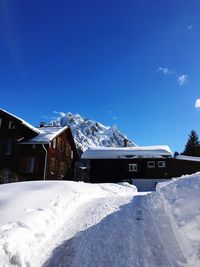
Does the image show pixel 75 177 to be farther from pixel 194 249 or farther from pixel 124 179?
pixel 194 249

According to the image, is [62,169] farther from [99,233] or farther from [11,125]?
[99,233]

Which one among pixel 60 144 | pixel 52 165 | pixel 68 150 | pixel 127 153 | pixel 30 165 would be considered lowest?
pixel 30 165

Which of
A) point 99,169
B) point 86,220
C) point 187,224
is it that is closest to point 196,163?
point 99,169

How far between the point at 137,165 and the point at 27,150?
12988 mm

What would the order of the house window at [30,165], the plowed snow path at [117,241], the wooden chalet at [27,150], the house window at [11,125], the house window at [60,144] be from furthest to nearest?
1. the house window at [60,144]
2. the house window at [11,125]
3. the house window at [30,165]
4. the wooden chalet at [27,150]
5. the plowed snow path at [117,241]

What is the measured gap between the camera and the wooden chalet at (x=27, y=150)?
30.1 metres

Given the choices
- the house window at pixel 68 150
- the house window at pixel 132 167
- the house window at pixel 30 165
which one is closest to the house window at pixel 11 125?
the house window at pixel 30 165

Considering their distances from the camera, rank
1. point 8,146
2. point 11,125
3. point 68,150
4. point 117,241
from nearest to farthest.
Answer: point 117,241, point 8,146, point 11,125, point 68,150

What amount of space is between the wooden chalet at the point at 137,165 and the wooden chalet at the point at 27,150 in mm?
4888

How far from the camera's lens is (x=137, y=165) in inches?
1383

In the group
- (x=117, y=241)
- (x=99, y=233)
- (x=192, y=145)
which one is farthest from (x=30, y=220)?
(x=192, y=145)

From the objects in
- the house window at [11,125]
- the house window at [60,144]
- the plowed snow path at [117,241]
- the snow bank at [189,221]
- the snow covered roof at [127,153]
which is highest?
the house window at [11,125]

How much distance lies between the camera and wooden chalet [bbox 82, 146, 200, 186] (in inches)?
1362

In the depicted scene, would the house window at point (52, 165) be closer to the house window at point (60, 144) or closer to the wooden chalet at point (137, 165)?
the house window at point (60, 144)
